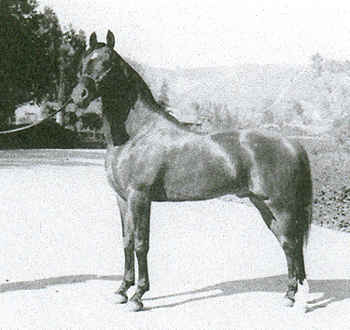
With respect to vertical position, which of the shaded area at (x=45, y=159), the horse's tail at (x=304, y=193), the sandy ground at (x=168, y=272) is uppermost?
the horse's tail at (x=304, y=193)

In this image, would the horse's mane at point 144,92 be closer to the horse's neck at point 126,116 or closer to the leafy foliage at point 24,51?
the horse's neck at point 126,116

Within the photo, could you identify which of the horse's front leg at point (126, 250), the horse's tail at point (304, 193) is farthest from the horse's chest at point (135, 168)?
the horse's tail at point (304, 193)

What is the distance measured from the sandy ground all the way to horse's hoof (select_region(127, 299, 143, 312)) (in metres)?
0.06

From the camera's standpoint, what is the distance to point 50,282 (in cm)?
583

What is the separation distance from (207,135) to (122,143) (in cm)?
83

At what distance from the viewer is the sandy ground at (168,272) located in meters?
4.73

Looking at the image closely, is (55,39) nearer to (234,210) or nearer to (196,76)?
(196,76)

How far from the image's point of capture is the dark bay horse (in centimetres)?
480

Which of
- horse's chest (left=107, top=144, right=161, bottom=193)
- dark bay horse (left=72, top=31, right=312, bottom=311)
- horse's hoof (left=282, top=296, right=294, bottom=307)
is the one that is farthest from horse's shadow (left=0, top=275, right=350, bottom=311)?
horse's chest (left=107, top=144, right=161, bottom=193)

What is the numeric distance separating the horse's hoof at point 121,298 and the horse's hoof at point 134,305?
0.87 feet

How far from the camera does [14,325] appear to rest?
4.50 metres

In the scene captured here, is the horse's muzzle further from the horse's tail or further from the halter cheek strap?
the horse's tail

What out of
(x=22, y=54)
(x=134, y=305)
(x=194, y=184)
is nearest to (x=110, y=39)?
(x=194, y=184)

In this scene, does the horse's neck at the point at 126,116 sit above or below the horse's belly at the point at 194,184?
above
